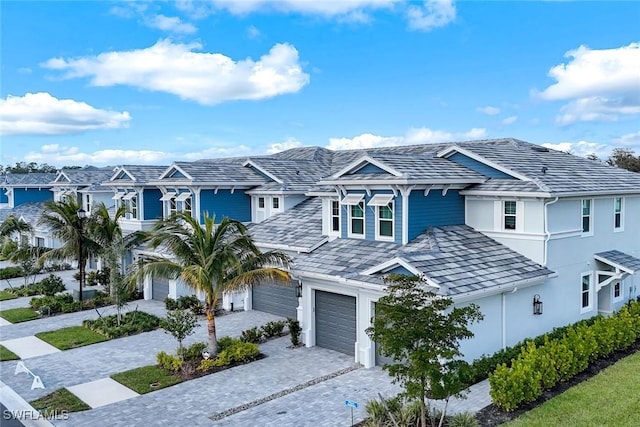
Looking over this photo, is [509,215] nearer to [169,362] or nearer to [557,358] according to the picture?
[557,358]

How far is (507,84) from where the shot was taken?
1038 inches

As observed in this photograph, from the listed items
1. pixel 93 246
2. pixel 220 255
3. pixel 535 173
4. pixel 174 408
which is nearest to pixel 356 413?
pixel 174 408

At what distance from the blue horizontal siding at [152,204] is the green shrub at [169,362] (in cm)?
1374

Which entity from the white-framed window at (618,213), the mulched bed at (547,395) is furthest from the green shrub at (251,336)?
the white-framed window at (618,213)

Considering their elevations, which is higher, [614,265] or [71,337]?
[614,265]

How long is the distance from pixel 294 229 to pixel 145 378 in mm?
8991

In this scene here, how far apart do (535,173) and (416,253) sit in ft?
19.6

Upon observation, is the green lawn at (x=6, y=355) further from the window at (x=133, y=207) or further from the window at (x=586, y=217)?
the window at (x=586, y=217)

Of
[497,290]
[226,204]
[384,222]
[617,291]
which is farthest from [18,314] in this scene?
[617,291]

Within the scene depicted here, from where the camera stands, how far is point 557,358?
506 inches

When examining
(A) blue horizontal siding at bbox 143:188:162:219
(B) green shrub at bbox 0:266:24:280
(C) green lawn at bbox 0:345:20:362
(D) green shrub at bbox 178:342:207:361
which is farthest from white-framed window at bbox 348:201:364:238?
(B) green shrub at bbox 0:266:24:280

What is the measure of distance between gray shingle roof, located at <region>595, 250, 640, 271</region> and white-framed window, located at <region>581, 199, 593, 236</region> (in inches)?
43.9

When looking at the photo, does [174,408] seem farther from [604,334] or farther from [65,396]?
[604,334]

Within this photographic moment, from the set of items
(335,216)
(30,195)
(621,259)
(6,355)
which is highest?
(30,195)
